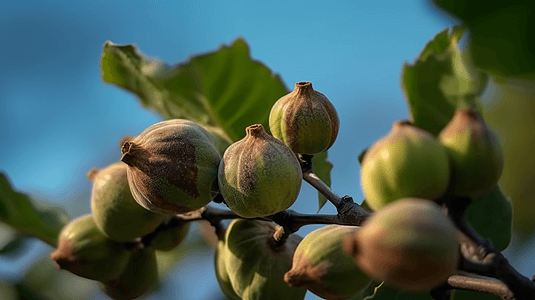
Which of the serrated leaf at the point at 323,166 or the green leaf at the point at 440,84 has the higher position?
the green leaf at the point at 440,84

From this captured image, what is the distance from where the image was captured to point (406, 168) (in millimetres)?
1062

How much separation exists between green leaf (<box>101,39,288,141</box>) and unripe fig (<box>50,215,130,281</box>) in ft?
2.46

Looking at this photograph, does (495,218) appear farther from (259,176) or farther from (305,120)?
(259,176)

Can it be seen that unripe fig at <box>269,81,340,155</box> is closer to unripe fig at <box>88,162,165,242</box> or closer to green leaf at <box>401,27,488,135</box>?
green leaf at <box>401,27,488,135</box>

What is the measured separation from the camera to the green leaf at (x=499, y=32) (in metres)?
1.18

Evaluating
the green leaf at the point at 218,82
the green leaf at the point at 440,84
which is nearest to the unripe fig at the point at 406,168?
the green leaf at the point at 440,84

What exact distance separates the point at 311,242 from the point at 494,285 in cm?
46

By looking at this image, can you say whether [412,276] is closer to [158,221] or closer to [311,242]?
[311,242]

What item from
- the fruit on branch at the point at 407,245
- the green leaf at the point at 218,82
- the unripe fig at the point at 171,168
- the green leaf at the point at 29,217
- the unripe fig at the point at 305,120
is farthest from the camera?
the green leaf at the point at 29,217

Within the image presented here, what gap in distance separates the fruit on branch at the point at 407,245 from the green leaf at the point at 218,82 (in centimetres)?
166

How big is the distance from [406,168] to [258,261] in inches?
37.2

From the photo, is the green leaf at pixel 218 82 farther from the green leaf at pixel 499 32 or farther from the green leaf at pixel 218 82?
the green leaf at pixel 499 32

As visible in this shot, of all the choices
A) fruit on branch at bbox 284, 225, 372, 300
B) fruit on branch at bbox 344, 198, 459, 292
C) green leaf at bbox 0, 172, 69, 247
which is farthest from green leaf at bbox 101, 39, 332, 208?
fruit on branch at bbox 344, 198, 459, 292

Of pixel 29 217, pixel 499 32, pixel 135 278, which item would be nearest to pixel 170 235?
pixel 135 278
